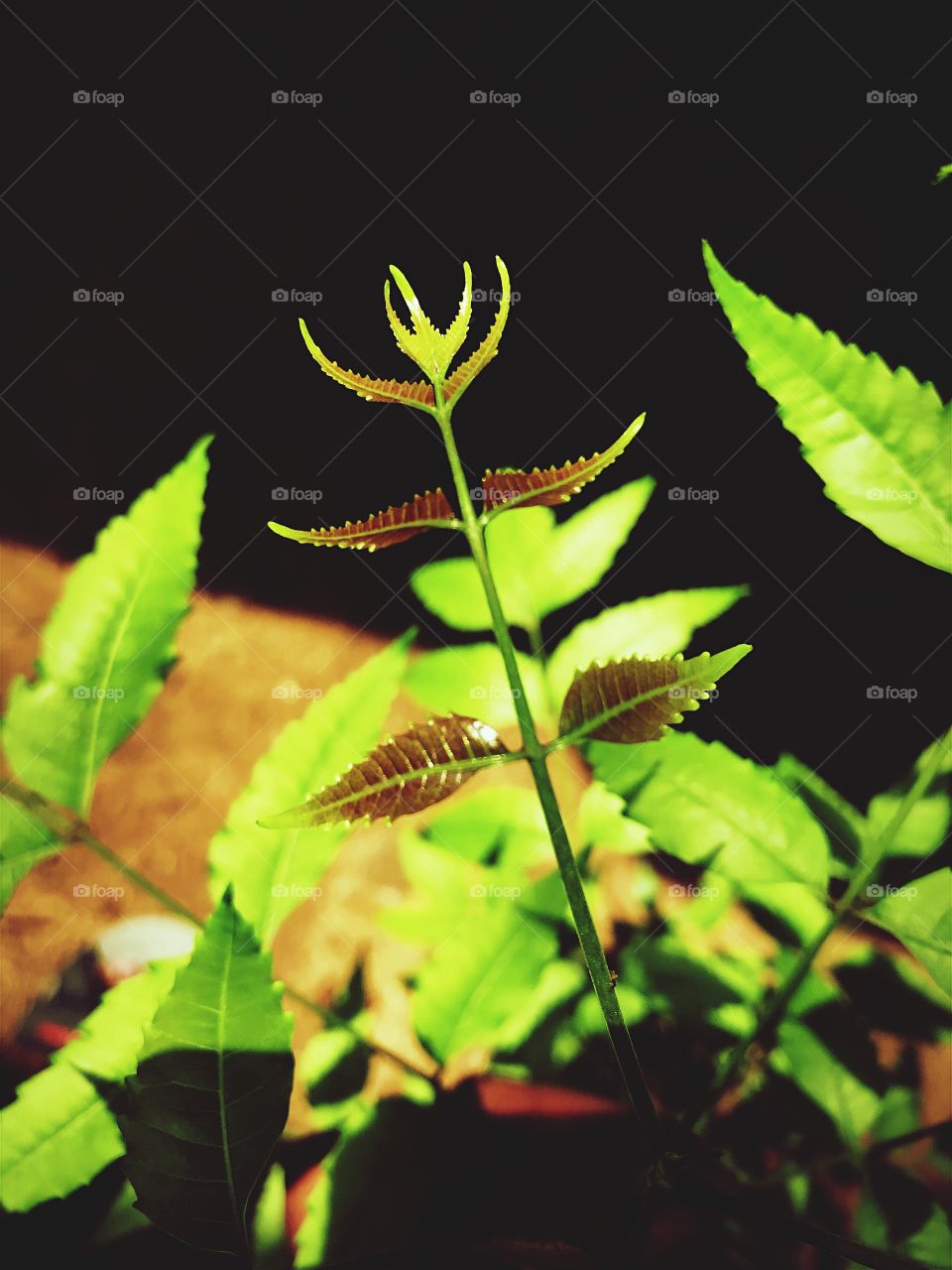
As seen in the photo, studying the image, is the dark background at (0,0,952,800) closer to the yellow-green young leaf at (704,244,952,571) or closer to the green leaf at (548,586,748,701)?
the green leaf at (548,586,748,701)

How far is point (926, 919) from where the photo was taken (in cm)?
57

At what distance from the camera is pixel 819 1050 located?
797 millimetres

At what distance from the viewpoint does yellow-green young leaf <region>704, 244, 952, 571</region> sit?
0.51 metres

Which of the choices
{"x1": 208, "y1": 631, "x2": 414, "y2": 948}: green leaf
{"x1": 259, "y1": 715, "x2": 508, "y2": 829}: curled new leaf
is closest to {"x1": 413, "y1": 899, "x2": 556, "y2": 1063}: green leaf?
{"x1": 208, "y1": 631, "x2": 414, "y2": 948}: green leaf

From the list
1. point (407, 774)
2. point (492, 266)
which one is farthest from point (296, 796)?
point (492, 266)

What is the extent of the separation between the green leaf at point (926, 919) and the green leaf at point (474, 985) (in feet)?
1.03

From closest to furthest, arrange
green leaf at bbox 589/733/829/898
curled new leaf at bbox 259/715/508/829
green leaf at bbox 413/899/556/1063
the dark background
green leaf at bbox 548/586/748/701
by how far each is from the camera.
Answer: curled new leaf at bbox 259/715/508/829 < green leaf at bbox 589/733/829/898 < green leaf at bbox 413/899/556/1063 < green leaf at bbox 548/586/748/701 < the dark background

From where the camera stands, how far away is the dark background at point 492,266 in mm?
1223

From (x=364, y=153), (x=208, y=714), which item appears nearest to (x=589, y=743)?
(x=208, y=714)

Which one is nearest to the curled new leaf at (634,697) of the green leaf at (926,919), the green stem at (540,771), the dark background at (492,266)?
the green stem at (540,771)

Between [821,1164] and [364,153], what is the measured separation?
1685 millimetres

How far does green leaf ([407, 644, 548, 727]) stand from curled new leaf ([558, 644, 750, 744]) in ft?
1.42

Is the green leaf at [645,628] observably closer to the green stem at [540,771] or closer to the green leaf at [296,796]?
the green leaf at [296,796]

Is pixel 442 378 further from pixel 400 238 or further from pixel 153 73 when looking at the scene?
pixel 153 73
